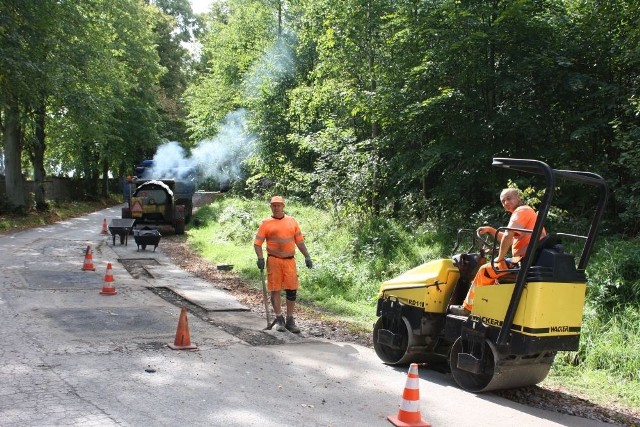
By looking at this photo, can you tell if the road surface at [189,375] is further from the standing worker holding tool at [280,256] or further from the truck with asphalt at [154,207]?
the truck with asphalt at [154,207]

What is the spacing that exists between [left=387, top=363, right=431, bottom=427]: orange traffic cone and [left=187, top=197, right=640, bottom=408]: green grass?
2495 millimetres

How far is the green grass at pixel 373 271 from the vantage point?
667 centimetres

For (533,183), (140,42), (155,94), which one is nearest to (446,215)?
(533,183)

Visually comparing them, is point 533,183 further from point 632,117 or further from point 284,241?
point 284,241

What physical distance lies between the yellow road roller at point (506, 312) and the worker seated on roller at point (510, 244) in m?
0.11

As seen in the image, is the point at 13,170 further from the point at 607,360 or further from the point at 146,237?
the point at 607,360

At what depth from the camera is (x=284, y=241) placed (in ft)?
27.6

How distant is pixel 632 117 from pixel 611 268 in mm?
4322

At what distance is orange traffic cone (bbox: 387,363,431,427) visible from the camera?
4605mm

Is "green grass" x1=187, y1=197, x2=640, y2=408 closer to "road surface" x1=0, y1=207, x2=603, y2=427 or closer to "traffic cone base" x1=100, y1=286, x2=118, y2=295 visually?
"road surface" x1=0, y1=207, x2=603, y2=427

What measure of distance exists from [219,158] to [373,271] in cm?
2148

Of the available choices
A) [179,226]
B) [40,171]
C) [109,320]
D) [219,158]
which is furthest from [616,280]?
[40,171]

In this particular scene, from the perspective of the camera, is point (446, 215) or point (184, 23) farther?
point (184, 23)

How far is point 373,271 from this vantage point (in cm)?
1259
